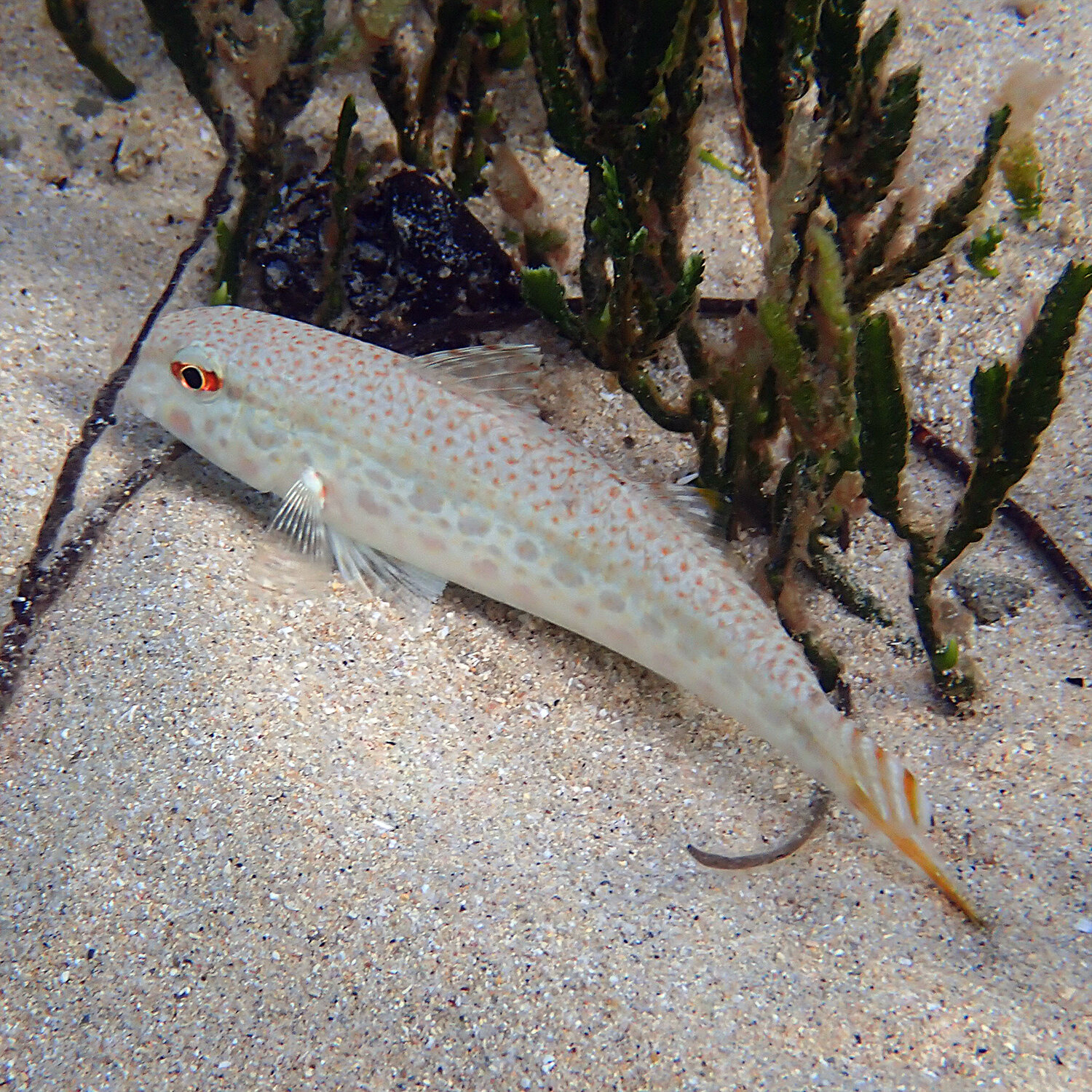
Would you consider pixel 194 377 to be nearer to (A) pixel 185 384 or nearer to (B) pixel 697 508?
(A) pixel 185 384

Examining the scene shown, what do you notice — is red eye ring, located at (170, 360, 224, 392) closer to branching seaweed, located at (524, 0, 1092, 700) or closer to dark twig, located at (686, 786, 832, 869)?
branching seaweed, located at (524, 0, 1092, 700)

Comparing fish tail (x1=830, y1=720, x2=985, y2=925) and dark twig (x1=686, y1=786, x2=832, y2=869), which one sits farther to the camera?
dark twig (x1=686, y1=786, x2=832, y2=869)

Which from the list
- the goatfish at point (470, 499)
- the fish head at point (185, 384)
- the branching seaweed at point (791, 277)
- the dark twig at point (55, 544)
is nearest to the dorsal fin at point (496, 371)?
the goatfish at point (470, 499)

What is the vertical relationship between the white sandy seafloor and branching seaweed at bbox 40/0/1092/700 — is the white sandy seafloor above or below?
below

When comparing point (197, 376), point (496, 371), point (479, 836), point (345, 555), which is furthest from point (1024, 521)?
point (197, 376)

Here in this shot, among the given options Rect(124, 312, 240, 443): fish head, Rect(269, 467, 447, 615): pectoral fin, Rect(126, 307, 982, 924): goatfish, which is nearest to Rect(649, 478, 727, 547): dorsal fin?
Rect(126, 307, 982, 924): goatfish

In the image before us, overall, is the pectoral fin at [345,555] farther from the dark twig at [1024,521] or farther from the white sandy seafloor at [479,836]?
the dark twig at [1024,521]

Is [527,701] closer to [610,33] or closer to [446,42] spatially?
[610,33]
